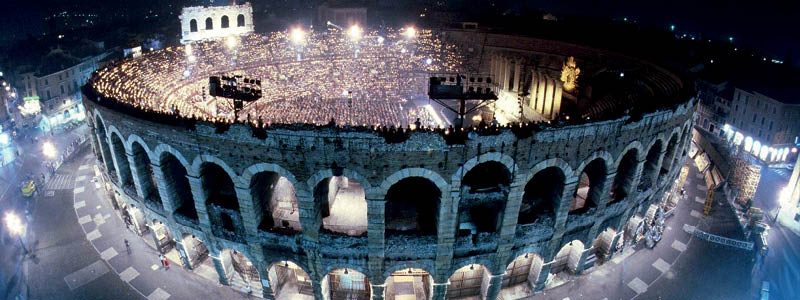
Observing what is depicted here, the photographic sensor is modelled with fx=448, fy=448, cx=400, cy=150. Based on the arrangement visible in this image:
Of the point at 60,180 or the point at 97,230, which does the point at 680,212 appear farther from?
the point at 60,180

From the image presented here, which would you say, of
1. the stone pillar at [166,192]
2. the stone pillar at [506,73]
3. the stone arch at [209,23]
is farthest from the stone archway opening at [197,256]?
the stone arch at [209,23]

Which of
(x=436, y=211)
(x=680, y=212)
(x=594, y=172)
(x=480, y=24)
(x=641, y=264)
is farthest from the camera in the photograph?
(x=480, y=24)

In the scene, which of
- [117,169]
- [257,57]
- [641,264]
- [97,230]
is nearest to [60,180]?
[97,230]

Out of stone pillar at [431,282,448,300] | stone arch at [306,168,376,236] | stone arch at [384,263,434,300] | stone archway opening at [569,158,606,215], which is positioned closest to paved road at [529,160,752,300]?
stone archway opening at [569,158,606,215]

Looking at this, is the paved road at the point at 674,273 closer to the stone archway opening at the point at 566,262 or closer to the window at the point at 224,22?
the stone archway opening at the point at 566,262

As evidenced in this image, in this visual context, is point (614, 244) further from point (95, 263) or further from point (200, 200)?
point (95, 263)

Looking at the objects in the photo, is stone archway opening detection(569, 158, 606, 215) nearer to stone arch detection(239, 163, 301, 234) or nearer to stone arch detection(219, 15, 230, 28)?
stone arch detection(239, 163, 301, 234)
